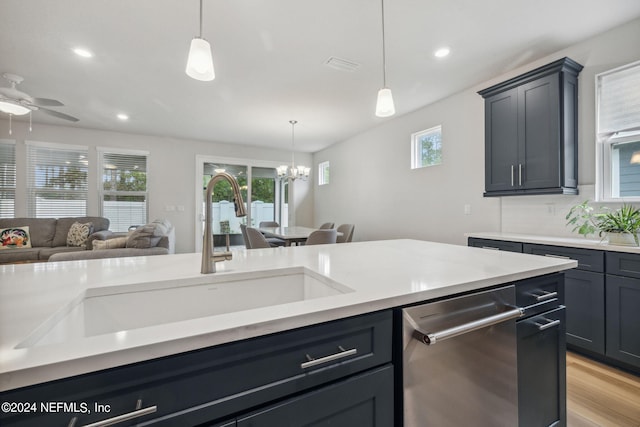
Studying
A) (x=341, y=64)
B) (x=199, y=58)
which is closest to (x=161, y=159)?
(x=341, y=64)

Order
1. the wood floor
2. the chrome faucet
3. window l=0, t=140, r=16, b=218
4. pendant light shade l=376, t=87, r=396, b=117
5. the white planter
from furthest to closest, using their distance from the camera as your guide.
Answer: window l=0, t=140, r=16, b=218
the white planter
pendant light shade l=376, t=87, r=396, b=117
the wood floor
the chrome faucet

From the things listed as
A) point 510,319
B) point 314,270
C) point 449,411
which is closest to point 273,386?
point 314,270

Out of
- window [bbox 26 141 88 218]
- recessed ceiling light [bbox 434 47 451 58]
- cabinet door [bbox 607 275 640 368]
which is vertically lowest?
cabinet door [bbox 607 275 640 368]

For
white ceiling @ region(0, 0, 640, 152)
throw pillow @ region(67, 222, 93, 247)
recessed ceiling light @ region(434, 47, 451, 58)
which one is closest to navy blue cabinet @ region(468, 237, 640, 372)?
white ceiling @ region(0, 0, 640, 152)

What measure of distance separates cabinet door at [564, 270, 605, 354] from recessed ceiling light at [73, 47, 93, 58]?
4758 mm

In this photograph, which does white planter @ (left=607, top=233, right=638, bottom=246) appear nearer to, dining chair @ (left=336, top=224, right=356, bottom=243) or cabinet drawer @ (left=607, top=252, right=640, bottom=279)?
cabinet drawer @ (left=607, top=252, right=640, bottom=279)

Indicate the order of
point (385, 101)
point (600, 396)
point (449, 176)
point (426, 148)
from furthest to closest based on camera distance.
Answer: point (426, 148) < point (449, 176) < point (385, 101) < point (600, 396)

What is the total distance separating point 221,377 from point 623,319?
2743mm

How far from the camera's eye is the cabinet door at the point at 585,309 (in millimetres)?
2061

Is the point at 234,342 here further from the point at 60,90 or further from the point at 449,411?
the point at 60,90

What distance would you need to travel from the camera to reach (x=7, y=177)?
15.8 feet

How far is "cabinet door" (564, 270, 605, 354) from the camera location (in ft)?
6.76

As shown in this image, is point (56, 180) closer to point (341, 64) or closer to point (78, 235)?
point (78, 235)

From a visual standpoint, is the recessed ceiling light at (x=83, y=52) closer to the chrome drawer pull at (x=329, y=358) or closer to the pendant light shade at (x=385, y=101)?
the pendant light shade at (x=385, y=101)
